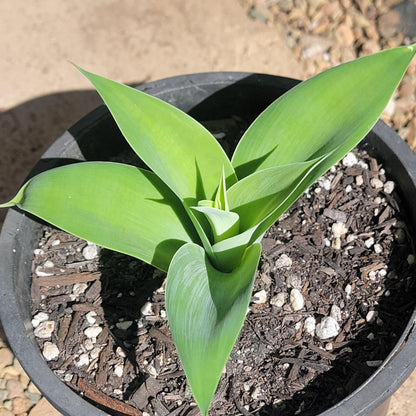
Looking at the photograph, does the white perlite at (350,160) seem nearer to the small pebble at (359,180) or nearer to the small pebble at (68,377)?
the small pebble at (359,180)

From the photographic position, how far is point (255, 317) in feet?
4.71

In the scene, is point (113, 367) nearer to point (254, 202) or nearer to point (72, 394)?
point (72, 394)

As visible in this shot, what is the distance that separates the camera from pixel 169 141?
1276mm

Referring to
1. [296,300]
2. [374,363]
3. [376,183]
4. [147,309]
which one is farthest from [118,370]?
[376,183]

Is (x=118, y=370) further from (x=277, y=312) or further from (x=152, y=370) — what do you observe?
(x=277, y=312)

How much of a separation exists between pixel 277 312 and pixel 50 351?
1.60 feet

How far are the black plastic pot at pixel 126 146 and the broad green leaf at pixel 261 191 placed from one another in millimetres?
364

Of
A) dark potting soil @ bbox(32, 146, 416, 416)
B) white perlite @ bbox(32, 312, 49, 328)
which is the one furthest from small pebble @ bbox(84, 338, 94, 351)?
white perlite @ bbox(32, 312, 49, 328)

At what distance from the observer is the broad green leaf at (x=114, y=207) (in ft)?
4.06

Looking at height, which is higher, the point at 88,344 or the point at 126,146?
the point at 126,146

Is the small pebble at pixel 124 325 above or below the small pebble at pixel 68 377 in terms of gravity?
above

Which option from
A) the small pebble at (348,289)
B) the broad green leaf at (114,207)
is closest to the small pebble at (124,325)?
the broad green leaf at (114,207)

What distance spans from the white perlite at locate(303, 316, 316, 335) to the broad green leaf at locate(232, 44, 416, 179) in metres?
0.35

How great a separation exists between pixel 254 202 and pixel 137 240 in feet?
0.76
